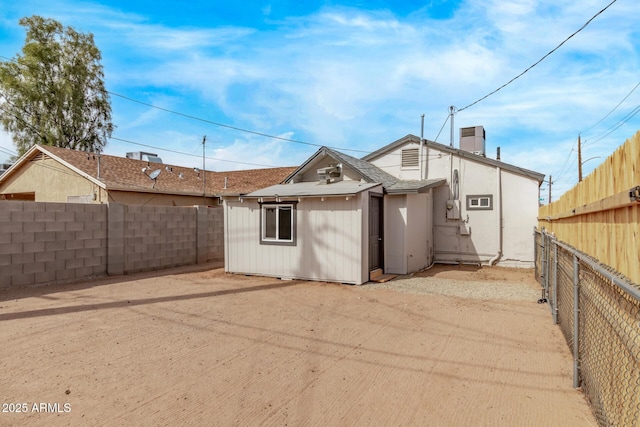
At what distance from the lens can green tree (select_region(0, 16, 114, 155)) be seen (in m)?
24.1

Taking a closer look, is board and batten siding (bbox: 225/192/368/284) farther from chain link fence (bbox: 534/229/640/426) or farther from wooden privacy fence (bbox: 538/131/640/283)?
wooden privacy fence (bbox: 538/131/640/283)

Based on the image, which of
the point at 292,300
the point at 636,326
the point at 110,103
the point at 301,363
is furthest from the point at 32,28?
the point at 636,326

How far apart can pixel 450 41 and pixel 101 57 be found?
2585cm

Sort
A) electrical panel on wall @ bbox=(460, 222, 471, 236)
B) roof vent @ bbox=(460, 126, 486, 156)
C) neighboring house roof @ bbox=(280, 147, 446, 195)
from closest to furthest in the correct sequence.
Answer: neighboring house roof @ bbox=(280, 147, 446, 195), electrical panel on wall @ bbox=(460, 222, 471, 236), roof vent @ bbox=(460, 126, 486, 156)

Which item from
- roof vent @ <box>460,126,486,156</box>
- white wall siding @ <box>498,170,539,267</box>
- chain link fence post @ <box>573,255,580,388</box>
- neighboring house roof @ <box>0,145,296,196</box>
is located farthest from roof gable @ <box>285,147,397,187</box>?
neighboring house roof @ <box>0,145,296,196</box>

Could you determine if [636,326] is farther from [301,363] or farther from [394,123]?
[394,123]

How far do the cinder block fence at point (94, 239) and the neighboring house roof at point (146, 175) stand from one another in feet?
16.9

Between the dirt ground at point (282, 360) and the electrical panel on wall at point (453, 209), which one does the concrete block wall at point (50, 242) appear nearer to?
the dirt ground at point (282, 360)

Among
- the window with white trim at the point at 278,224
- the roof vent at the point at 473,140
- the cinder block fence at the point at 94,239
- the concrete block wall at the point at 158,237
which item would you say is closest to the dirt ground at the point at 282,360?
the cinder block fence at the point at 94,239

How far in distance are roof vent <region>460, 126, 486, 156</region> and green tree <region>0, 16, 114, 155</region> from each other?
71.1 ft

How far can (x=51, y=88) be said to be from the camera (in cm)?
2462

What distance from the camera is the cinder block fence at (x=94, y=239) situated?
8.77m

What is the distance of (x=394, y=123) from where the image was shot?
18.8 m

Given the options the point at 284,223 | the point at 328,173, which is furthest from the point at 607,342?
the point at 328,173
